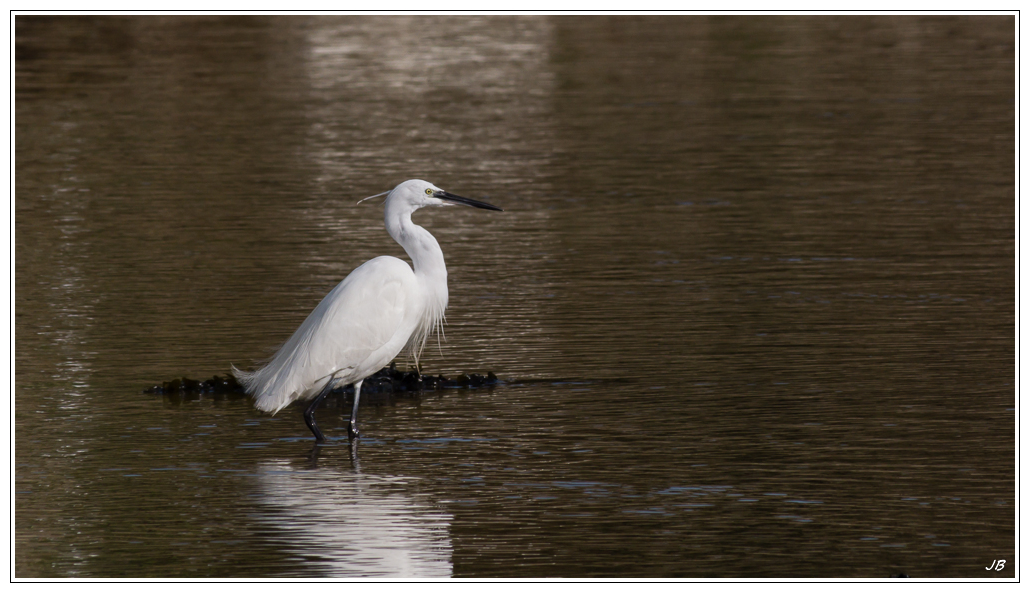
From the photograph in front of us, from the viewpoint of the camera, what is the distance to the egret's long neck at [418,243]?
9289 mm

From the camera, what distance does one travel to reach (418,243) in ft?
30.5

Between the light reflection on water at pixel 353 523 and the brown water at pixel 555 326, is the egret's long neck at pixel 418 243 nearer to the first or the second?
the brown water at pixel 555 326

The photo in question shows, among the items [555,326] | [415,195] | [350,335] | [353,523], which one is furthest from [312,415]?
[555,326]

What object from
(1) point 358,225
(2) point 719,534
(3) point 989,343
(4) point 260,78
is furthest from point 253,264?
(4) point 260,78

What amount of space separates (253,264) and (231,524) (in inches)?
278

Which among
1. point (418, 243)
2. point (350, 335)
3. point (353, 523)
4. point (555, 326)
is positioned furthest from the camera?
point (555, 326)

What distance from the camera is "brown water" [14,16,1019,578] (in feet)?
24.1

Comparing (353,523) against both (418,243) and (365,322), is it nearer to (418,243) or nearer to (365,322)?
(365,322)

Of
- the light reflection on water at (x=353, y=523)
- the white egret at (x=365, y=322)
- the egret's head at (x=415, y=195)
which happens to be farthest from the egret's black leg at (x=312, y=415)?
the egret's head at (x=415, y=195)

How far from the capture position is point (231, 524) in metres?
7.54

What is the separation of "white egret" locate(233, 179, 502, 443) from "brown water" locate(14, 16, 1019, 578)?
34 cm

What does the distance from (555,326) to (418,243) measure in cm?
279

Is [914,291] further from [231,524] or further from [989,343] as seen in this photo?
[231,524]

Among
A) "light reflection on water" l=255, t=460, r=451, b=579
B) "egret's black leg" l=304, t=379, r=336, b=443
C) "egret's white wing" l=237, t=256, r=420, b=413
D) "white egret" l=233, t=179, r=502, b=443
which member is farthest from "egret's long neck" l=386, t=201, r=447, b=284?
"light reflection on water" l=255, t=460, r=451, b=579
